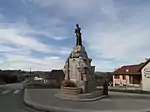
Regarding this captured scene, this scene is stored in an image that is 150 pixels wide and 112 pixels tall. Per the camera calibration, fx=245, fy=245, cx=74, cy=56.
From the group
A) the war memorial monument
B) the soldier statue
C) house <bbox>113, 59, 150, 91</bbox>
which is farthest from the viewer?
house <bbox>113, 59, 150, 91</bbox>

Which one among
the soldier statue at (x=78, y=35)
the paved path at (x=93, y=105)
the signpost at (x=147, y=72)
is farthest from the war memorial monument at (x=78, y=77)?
the signpost at (x=147, y=72)

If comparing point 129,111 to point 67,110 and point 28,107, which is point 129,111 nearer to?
point 67,110

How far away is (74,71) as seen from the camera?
2175 cm

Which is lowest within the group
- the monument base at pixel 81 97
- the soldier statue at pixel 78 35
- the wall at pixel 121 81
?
the monument base at pixel 81 97

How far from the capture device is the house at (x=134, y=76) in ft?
123

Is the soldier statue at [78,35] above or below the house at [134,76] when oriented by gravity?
above

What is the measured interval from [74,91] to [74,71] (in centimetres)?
255

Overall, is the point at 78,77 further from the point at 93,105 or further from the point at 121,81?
the point at 121,81

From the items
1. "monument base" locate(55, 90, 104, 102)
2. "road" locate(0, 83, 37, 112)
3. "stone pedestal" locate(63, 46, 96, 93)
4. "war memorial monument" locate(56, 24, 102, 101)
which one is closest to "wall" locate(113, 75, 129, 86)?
"war memorial monument" locate(56, 24, 102, 101)

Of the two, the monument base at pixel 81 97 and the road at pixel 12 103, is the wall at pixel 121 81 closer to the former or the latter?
the monument base at pixel 81 97

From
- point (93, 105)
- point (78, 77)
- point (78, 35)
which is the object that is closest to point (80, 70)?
point (78, 77)

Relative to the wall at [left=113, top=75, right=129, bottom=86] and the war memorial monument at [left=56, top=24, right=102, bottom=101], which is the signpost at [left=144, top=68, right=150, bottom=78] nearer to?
the wall at [left=113, top=75, right=129, bottom=86]

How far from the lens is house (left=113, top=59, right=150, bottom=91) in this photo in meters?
37.4

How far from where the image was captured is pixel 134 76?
157 ft
